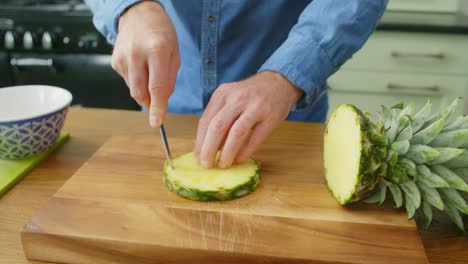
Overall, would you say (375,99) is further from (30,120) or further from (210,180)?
(30,120)

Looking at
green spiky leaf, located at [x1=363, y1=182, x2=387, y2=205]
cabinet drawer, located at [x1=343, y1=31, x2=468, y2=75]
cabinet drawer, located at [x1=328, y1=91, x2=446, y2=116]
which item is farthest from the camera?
cabinet drawer, located at [x1=328, y1=91, x2=446, y2=116]

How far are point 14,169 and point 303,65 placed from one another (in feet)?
2.34

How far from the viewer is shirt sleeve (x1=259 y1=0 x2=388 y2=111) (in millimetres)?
959

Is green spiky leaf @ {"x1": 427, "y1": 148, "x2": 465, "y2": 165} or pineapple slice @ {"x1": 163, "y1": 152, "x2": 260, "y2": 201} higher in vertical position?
green spiky leaf @ {"x1": 427, "y1": 148, "x2": 465, "y2": 165}

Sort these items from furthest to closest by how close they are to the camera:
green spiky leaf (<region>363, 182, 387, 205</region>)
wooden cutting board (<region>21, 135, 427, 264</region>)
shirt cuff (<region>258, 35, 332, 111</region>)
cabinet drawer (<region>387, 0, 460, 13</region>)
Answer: cabinet drawer (<region>387, 0, 460, 13</region>) → shirt cuff (<region>258, 35, 332, 111</region>) → green spiky leaf (<region>363, 182, 387, 205</region>) → wooden cutting board (<region>21, 135, 427, 264</region>)

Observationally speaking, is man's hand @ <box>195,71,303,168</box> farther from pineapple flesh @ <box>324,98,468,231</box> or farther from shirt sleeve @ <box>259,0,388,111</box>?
pineapple flesh @ <box>324,98,468,231</box>

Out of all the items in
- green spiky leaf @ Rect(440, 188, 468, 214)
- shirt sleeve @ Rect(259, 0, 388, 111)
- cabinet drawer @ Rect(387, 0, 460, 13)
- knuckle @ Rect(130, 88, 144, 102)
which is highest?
shirt sleeve @ Rect(259, 0, 388, 111)

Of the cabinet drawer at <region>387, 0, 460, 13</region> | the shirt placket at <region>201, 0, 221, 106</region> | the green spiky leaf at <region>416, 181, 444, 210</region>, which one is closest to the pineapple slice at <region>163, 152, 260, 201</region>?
the green spiky leaf at <region>416, 181, 444, 210</region>

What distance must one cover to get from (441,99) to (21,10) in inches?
90.9

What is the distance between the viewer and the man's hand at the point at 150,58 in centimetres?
89

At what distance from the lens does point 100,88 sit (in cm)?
237

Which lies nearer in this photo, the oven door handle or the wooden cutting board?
the wooden cutting board

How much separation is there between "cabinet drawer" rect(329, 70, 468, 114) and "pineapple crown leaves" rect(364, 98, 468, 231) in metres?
1.58

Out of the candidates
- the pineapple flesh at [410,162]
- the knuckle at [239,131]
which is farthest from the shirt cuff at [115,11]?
the pineapple flesh at [410,162]
